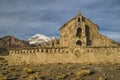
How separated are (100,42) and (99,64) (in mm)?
17796

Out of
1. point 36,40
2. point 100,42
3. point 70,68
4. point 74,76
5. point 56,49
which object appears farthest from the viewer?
point 36,40

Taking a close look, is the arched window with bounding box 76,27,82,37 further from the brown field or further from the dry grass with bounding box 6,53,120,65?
the brown field

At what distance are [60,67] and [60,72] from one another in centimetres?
299

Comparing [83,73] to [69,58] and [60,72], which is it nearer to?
[60,72]

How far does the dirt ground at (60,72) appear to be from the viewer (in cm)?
3416

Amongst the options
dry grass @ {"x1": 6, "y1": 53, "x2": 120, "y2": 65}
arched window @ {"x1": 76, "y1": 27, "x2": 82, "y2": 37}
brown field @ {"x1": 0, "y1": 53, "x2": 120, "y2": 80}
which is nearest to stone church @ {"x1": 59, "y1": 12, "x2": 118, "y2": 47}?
arched window @ {"x1": 76, "y1": 27, "x2": 82, "y2": 37}

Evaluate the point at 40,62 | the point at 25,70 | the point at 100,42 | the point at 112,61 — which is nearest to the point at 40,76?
the point at 25,70

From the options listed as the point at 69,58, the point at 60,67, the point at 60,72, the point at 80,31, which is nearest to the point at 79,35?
the point at 80,31

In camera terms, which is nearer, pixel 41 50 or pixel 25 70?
pixel 25 70

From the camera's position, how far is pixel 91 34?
61.5m

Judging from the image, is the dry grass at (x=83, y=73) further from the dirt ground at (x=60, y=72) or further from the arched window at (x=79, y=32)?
the arched window at (x=79, y=32)

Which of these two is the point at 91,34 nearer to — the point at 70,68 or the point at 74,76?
the point at 70,68

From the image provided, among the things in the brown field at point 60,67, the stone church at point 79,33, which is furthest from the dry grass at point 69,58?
the stone church at point 79,33

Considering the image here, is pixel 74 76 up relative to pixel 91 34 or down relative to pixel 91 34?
down
